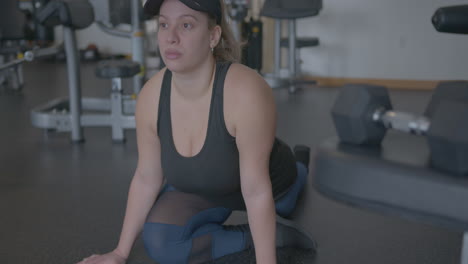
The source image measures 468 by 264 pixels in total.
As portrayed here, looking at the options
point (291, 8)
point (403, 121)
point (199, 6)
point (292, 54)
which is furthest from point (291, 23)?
point (403, 121)

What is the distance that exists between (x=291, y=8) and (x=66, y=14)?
2.27 meters

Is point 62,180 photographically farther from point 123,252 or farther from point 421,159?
point 421,159

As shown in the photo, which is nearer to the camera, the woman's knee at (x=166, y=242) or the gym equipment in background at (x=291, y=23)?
the woman's knee at (x=166, y=242)

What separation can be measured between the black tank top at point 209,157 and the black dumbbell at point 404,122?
1.96ft

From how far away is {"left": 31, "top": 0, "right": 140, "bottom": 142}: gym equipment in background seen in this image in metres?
2.57

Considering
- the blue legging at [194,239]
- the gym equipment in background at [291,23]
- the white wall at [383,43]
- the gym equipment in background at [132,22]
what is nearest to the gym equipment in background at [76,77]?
the gym equipment in background at [132,22]

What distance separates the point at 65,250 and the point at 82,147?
1276 mm

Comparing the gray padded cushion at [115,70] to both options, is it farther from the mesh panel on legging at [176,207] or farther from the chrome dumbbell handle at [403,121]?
the chrome dumbbell handle at [403,121]

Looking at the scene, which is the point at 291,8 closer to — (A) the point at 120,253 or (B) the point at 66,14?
(B) the point at 66,14

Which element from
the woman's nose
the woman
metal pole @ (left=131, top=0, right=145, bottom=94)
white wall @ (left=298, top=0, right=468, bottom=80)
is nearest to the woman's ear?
the woman

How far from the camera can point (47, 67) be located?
6539 mm

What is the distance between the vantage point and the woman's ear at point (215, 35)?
3.62 feet

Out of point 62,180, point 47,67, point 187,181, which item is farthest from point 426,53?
point 47,67

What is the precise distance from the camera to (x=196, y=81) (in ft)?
3.72
